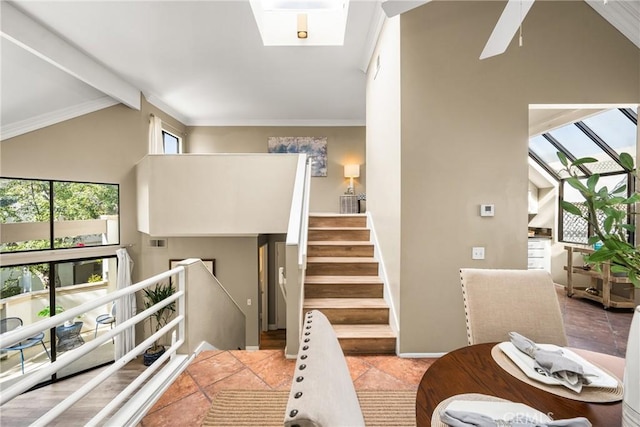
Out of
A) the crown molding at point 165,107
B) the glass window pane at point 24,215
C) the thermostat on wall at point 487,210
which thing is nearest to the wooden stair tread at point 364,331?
the thermostat on wall at point 487,210

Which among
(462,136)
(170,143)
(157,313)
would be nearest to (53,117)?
(170,143)

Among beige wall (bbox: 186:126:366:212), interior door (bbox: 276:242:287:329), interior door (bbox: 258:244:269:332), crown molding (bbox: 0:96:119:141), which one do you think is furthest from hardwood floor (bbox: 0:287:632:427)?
beige wall (bbox: 186:126:366:212)

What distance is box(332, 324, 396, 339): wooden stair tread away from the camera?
2.69 metres

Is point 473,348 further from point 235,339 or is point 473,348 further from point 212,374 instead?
point 235,339

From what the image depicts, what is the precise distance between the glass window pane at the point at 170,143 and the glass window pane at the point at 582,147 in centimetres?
718

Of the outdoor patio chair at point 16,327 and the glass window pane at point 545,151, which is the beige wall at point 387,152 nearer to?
the glass window pane at point 545,151

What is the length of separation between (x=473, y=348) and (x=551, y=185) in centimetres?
560

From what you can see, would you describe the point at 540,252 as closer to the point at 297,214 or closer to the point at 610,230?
the point at 297,214

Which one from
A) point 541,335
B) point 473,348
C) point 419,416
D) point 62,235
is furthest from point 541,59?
point 62,235

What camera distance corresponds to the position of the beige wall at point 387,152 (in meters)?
2.74

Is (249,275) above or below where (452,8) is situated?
below

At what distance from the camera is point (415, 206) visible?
8.62 feet

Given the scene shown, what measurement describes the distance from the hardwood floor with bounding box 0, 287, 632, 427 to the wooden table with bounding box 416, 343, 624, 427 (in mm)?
1234

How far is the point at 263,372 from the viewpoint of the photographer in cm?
235
